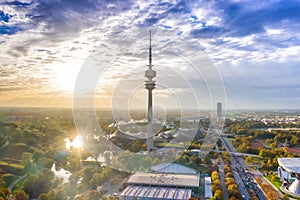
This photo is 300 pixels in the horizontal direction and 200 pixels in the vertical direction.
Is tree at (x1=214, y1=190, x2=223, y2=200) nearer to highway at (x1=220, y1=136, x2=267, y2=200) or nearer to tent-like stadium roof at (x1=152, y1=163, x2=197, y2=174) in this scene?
highway at (x1=220, y1=136, x2=267, y2=200)

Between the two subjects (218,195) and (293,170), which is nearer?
(218,195)

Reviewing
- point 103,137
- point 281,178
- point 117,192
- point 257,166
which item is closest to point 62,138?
point 103,137

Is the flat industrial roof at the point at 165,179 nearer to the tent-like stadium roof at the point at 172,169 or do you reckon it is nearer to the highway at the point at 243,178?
the tent-like stadium roof at the point at 172,169

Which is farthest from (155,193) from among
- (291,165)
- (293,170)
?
(291,165)

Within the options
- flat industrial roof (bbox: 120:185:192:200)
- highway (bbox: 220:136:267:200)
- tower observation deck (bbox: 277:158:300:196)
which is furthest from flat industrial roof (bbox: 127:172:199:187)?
tower observation deck (bbox: 277:158:300:196)

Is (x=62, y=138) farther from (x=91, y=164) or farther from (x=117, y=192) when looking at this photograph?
(x=117, y=192)

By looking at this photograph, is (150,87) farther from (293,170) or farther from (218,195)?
(218,195)
